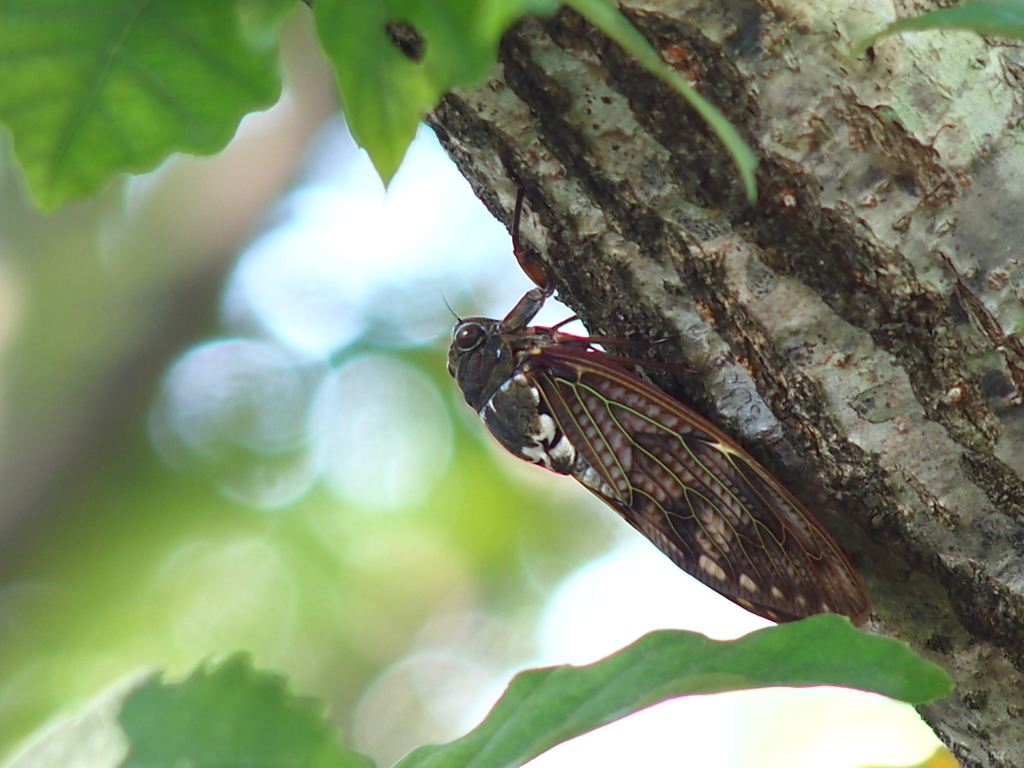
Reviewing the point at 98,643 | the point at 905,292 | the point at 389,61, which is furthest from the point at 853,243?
the point at 98,643

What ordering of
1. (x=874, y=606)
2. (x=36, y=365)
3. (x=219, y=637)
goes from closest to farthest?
(x=874, y=606)
(x=36, y=365)
(x=219, y=637)

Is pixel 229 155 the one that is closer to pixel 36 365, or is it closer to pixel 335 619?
pixel 36 365

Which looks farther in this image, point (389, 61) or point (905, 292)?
point (905, 292)

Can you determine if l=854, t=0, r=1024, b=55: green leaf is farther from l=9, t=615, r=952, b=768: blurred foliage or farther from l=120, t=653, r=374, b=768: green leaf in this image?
l=120, t=653, r=374, b=768: green leaf

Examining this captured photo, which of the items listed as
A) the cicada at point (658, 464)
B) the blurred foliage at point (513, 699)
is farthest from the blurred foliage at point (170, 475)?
the cicada at point (658, 464)

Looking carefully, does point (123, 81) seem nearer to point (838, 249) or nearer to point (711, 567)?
point (838, 249)

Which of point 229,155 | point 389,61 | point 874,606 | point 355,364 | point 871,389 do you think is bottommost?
point 874,606

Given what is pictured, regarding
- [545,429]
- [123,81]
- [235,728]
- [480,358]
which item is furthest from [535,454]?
[123,81]
